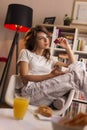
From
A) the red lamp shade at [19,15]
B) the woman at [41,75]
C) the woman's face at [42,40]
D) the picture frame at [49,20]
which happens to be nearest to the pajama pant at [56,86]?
the woman at [41,75]

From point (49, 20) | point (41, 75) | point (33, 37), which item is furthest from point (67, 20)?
point (41, 75)

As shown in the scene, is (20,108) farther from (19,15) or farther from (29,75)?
(19,15)

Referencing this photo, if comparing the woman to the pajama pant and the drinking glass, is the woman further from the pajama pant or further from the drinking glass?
the drinking glass

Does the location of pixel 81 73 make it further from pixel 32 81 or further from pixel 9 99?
pixel 9 99

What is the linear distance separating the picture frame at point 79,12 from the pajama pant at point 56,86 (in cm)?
147

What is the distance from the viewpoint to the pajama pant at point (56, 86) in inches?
69.3

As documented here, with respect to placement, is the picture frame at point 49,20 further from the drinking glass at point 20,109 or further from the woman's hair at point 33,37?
the drinking glass at point 20,109

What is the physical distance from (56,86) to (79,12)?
1.73 meters

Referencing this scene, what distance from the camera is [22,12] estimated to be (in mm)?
2824

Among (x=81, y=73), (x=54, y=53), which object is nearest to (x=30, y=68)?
(x=81, y=73)

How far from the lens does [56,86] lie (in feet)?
5.82

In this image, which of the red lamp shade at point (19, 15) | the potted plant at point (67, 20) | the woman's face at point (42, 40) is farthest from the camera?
the potted plant at point (67, 20)

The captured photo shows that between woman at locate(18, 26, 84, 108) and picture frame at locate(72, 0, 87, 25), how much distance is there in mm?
1237

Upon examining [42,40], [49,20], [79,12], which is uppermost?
[79,12]
